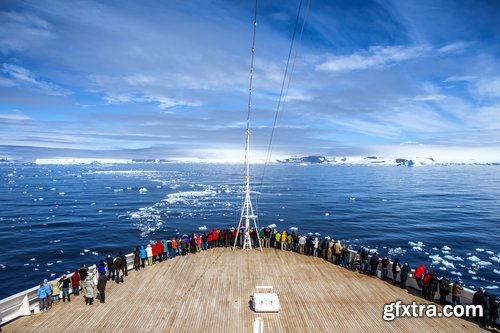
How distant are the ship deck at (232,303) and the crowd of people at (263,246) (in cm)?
61

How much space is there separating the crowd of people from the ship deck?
0.61 metres

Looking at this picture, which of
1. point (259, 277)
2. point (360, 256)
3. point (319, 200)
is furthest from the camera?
point (319, 200)

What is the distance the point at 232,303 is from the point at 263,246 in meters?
9.28

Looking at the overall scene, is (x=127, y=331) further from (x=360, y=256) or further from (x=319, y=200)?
(x=319, y=200)

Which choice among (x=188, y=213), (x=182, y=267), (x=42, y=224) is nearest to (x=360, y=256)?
(x=182, y=267)

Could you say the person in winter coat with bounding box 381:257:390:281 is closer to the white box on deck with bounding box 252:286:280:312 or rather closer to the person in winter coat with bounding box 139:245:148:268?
the white box on deck with bounding box 252:286:280:312

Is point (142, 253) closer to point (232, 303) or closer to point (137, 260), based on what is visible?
point (137, 260)

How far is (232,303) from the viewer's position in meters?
15.2

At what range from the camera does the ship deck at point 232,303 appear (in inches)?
→ 521

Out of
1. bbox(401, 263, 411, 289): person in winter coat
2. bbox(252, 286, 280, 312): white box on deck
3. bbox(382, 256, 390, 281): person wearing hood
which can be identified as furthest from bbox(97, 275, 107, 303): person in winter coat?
bbox(401, 263, 411, 289): person in winter coat

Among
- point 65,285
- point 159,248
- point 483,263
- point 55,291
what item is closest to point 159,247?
point 159,248

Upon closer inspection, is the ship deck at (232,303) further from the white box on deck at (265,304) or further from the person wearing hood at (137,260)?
the person wearing hood at (137,260)

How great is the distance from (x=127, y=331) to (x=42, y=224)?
63.8 metres

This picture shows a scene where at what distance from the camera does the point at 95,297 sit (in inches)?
628
